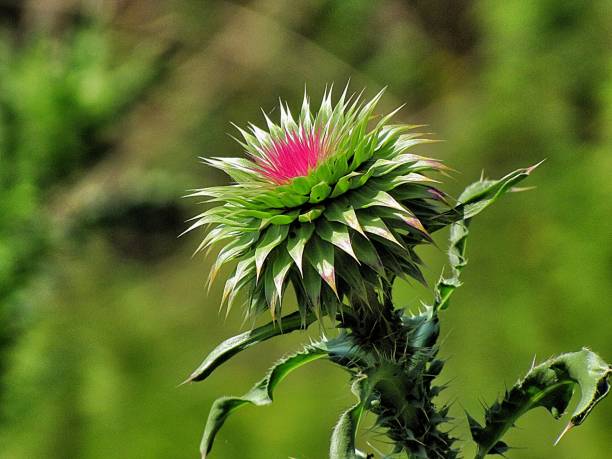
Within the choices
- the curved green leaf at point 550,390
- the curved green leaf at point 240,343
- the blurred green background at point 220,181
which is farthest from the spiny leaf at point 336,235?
the blurred green background at point 220,181

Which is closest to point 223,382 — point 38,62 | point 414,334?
point 38,62

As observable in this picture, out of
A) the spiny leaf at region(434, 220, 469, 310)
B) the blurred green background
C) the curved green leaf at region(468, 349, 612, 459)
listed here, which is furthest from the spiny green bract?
the blurred green background

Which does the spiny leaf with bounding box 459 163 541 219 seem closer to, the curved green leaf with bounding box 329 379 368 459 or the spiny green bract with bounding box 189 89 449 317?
the spiny green bract with bounding box 189 89 449 317

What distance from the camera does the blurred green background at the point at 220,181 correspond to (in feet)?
15.1

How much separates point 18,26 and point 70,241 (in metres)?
3.53

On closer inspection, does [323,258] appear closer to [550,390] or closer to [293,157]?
[293,157]

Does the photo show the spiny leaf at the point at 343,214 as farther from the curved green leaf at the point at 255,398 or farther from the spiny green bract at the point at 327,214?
the curved green leaf at the point at 255,398

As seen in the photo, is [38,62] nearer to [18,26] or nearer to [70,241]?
[70,241]

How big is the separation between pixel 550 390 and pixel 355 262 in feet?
1.26

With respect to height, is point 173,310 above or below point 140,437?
above

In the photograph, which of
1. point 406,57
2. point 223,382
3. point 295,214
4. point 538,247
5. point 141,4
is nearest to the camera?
point 295,214

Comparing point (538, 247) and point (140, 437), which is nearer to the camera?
point (538, 247)

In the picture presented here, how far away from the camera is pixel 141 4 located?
344 inches

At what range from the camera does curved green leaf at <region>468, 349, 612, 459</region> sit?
128cm
